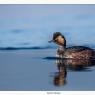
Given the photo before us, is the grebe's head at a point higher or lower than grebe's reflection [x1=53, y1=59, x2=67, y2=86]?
higher

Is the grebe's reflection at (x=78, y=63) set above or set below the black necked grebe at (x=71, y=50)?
below

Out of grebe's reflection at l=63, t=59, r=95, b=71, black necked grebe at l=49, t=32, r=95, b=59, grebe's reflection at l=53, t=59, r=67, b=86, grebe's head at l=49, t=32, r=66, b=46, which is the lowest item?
grebe's reflection at l=53, t=59, r=67, b=86

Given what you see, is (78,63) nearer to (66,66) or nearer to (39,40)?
(66,66)

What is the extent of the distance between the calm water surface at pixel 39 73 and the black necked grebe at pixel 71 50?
41 millimetres

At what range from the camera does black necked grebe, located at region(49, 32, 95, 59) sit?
3.34 ft

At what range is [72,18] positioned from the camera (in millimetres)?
1010

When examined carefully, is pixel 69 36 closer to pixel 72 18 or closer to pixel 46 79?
pixel 72 18

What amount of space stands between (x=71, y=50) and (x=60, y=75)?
0.39 ft

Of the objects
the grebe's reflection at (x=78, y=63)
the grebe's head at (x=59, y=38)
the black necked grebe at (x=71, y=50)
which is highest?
the grebe's head at (x=59, y=38)

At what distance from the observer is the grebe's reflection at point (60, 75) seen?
3.33ft

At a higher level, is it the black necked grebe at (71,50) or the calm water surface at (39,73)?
the black necked grebe at (71,50)

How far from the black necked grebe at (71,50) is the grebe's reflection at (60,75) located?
40 mm

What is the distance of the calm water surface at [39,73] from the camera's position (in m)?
1.01

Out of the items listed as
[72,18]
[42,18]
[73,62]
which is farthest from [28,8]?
[73,62]
